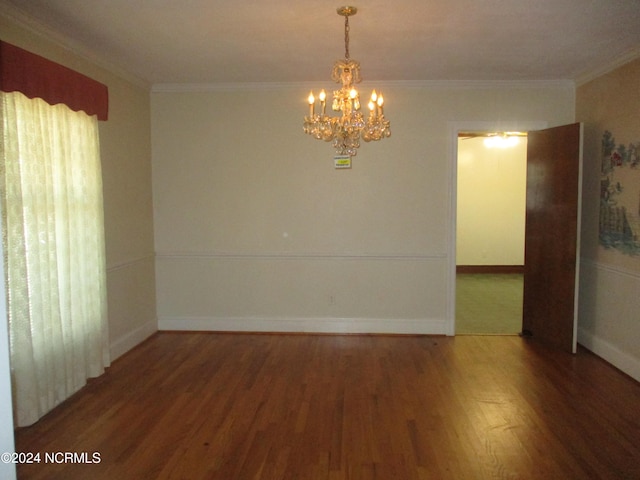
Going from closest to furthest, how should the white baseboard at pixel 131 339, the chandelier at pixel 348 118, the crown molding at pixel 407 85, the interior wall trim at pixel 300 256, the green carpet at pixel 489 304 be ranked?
the chandelier at pixel 348 118
the white baseboard at pixel 131 339
the crown molding at pixel 407 85
the interior wall trim at pixel 300 256
the green carpet at pixel 489 304

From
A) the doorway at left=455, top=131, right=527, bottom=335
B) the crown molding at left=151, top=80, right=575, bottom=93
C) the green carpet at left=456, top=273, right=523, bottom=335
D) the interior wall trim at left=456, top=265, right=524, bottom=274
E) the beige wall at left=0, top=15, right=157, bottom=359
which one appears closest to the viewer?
the beige wall at left=0, top=15, right=157, bottom=359

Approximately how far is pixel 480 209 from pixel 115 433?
7.05 meters

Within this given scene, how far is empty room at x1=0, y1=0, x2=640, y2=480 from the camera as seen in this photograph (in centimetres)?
260

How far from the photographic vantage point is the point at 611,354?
3785 millimetres

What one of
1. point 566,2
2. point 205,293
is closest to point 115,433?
point 205,293

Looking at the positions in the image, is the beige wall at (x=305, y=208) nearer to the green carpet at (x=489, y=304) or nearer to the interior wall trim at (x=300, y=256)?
the interior wall trim at (x=300, y=256)

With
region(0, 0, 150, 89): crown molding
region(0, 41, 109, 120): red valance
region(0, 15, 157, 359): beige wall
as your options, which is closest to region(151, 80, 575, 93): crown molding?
region(0, 15, 157, 359): beige wall

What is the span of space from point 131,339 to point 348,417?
2.41m

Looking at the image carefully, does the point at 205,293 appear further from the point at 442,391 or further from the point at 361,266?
the point at 442,391

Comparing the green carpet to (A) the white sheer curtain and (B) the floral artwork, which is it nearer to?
(B) the floral artwork

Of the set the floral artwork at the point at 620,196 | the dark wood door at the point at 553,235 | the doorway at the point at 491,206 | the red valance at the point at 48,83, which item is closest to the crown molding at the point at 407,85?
the dark wood door at the point at 553,235

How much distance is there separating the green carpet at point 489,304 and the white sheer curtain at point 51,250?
3613 mm

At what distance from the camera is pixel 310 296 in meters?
4.71

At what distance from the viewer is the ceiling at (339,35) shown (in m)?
2.67
